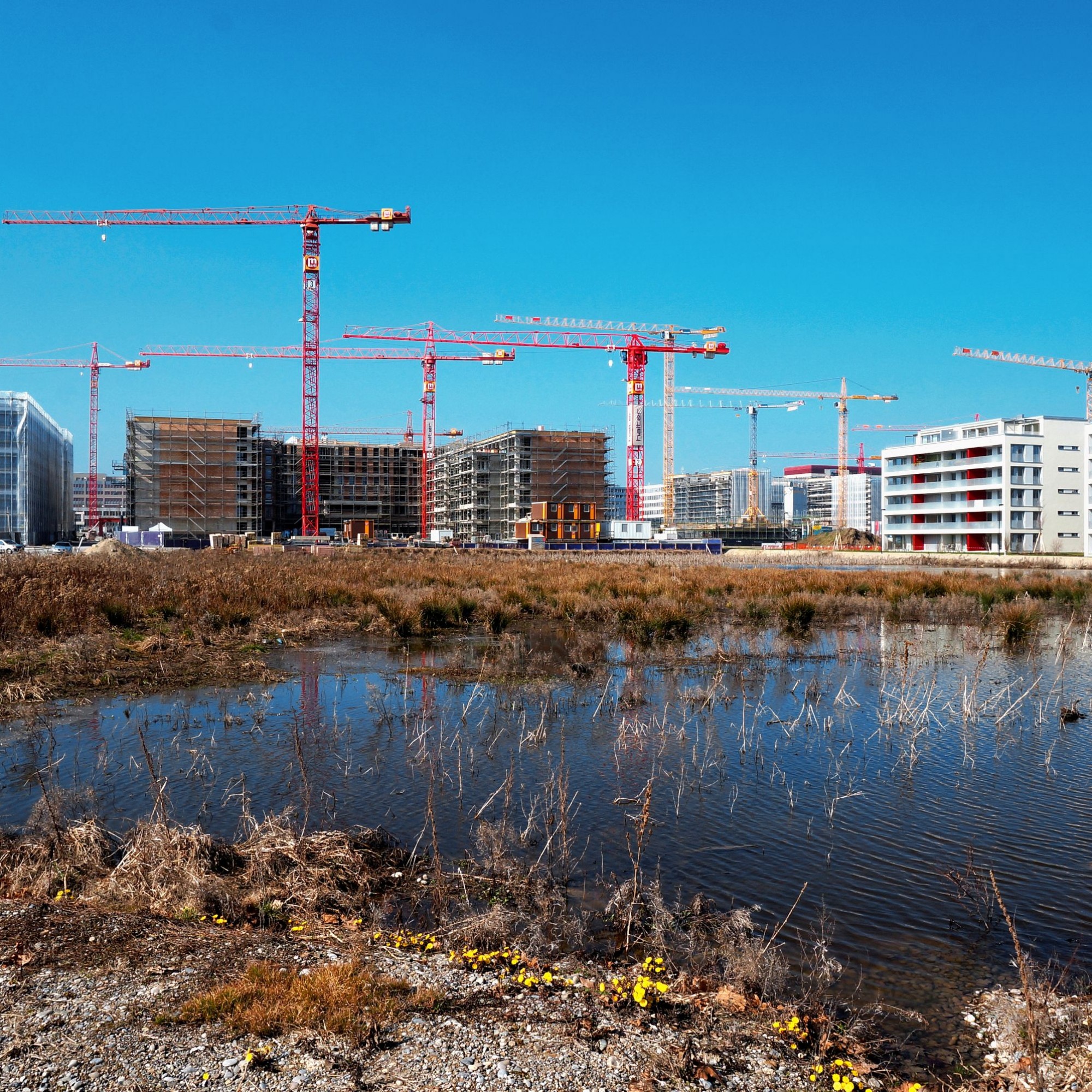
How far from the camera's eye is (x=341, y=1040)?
353 centimetres

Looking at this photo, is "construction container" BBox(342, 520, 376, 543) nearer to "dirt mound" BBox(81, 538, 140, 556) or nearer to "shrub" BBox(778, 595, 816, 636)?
"dirt mound" BBox(81, 538, 140, 556)

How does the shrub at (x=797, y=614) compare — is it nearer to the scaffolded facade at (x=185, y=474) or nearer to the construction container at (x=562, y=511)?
the construction container at (x=562, y=511)

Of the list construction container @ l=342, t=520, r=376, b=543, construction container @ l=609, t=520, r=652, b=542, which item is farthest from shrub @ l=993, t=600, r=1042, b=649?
construction container @ l=342, t=520, r=376, b=543

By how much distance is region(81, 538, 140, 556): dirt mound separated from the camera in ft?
110

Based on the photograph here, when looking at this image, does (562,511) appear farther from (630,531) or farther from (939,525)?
(939,525)

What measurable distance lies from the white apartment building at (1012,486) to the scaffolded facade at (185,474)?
7319 cm

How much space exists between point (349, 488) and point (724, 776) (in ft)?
378

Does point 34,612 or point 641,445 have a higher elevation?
point 641,445

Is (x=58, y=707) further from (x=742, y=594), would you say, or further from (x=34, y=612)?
(x=742, y=594)

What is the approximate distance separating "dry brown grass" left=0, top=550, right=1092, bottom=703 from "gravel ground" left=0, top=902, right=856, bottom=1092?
8.04m

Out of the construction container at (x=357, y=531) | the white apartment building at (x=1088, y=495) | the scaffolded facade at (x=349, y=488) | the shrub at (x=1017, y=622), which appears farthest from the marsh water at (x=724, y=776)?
the scaffolded facade at (x=349, y=488)

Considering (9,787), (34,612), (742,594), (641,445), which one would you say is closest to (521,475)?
(641,445)

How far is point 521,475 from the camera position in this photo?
320 feet

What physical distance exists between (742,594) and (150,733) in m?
17.4
